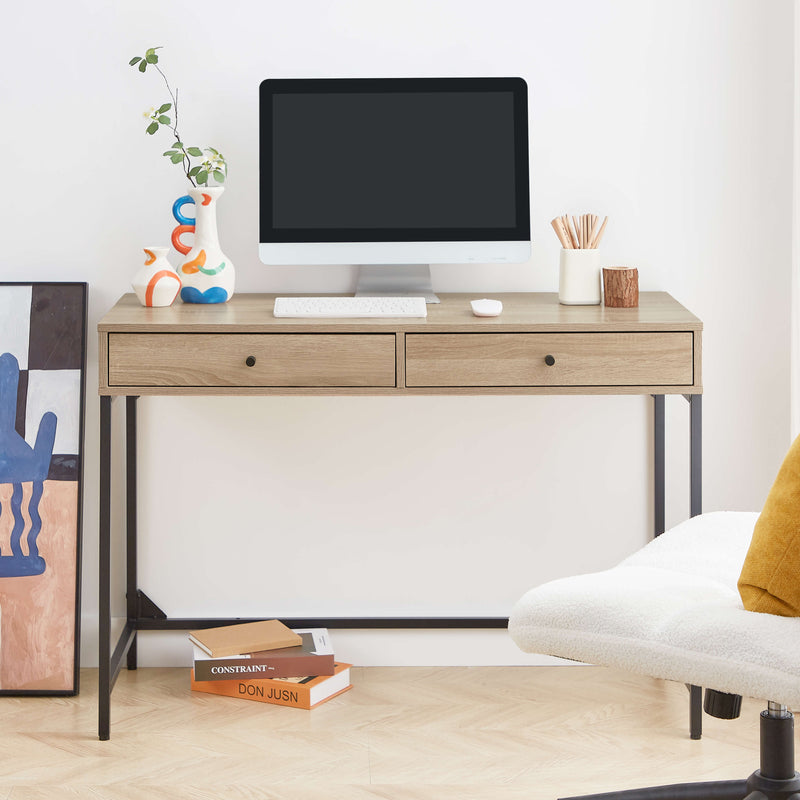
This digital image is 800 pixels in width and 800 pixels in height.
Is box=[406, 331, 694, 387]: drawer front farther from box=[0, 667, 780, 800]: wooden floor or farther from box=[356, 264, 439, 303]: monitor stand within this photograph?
box=[0, 667, 780, 800]: wooden floor

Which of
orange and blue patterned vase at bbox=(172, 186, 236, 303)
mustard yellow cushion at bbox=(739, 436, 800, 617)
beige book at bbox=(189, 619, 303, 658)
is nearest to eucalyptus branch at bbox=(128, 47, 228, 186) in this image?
orange and blue patterned vase at bbox=(172, 186, 236, 303)

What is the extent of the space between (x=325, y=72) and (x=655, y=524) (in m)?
1.32

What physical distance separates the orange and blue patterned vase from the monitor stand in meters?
0.30

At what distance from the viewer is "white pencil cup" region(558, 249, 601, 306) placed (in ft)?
8.00

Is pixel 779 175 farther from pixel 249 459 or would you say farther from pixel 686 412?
pixel 249 459

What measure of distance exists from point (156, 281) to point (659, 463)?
124 centimetres

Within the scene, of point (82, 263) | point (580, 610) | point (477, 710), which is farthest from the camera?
point (82, 263)

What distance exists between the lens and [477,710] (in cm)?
248

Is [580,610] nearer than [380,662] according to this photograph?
Yes

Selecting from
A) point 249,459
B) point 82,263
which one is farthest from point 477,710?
point 82,263

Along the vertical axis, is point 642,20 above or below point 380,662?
above

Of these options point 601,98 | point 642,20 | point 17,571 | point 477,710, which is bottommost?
point 477,710

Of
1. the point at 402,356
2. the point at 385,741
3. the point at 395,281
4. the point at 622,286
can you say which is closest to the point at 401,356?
the point at 402,356

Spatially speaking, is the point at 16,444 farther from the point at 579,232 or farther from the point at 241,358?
the point at 579,232
